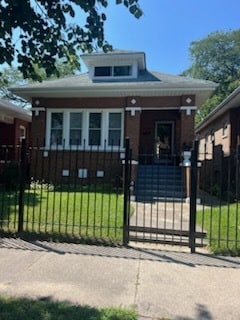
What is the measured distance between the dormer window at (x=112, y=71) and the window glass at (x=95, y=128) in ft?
7.20

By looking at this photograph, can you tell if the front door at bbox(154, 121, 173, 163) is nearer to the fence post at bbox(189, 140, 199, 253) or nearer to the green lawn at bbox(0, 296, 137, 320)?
the fence post at bbox(189, 140, 199, 253)

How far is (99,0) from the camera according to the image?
4090 mm

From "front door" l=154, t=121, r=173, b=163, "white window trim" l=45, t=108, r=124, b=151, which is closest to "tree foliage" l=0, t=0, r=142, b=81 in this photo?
"white window trim" l=45, t=108, r=124, b=151

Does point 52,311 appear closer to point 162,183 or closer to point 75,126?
point 162,183

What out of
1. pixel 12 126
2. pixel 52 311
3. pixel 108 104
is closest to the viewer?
pixel 52 311

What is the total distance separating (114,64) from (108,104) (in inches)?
95.3

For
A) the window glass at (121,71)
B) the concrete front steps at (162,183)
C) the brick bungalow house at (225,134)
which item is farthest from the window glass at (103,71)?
the brick bungalow house at (225,134)

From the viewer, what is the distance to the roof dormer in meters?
16.9

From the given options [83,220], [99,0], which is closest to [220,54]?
[83,220]

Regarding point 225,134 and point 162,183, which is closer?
point 162,183

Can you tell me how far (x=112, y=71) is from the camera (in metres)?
17.2

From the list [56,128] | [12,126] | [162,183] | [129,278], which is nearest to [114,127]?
[56,128]

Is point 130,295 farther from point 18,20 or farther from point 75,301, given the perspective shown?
point 18,20

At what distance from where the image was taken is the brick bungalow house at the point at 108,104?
50.0 feet
